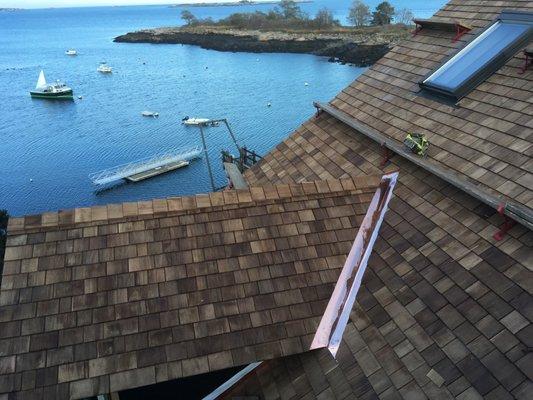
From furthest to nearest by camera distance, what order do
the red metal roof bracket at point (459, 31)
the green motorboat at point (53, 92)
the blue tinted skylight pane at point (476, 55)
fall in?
the green motorboat at point (53, 92) → the red metal roof bracket at point (459, 31) → the blue tinted skylight pane at point (476, 55)

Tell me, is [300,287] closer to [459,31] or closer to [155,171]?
[459,31]

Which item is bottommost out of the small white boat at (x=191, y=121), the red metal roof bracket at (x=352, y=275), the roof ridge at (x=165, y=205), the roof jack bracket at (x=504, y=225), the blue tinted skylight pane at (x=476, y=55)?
the small white boat at (x=191, y=121)

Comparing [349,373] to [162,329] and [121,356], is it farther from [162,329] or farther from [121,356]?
[121,356]

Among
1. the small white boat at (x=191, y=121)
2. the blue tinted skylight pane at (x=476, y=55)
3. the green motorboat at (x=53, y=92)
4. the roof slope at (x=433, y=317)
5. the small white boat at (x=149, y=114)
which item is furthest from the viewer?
the green motorboat at (x=53, y=92)

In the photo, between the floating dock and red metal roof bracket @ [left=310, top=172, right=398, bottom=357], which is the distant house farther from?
the floating dock

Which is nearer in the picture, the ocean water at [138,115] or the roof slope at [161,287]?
the roof slope at [161,287]

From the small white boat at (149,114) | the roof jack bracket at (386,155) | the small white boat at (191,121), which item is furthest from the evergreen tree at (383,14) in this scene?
the roof jack bracket at (386,155)

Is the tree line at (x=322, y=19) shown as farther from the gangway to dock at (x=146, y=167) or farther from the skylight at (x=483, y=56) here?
the skylight at (x=483, y=56)

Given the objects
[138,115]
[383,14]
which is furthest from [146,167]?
[383,14]
